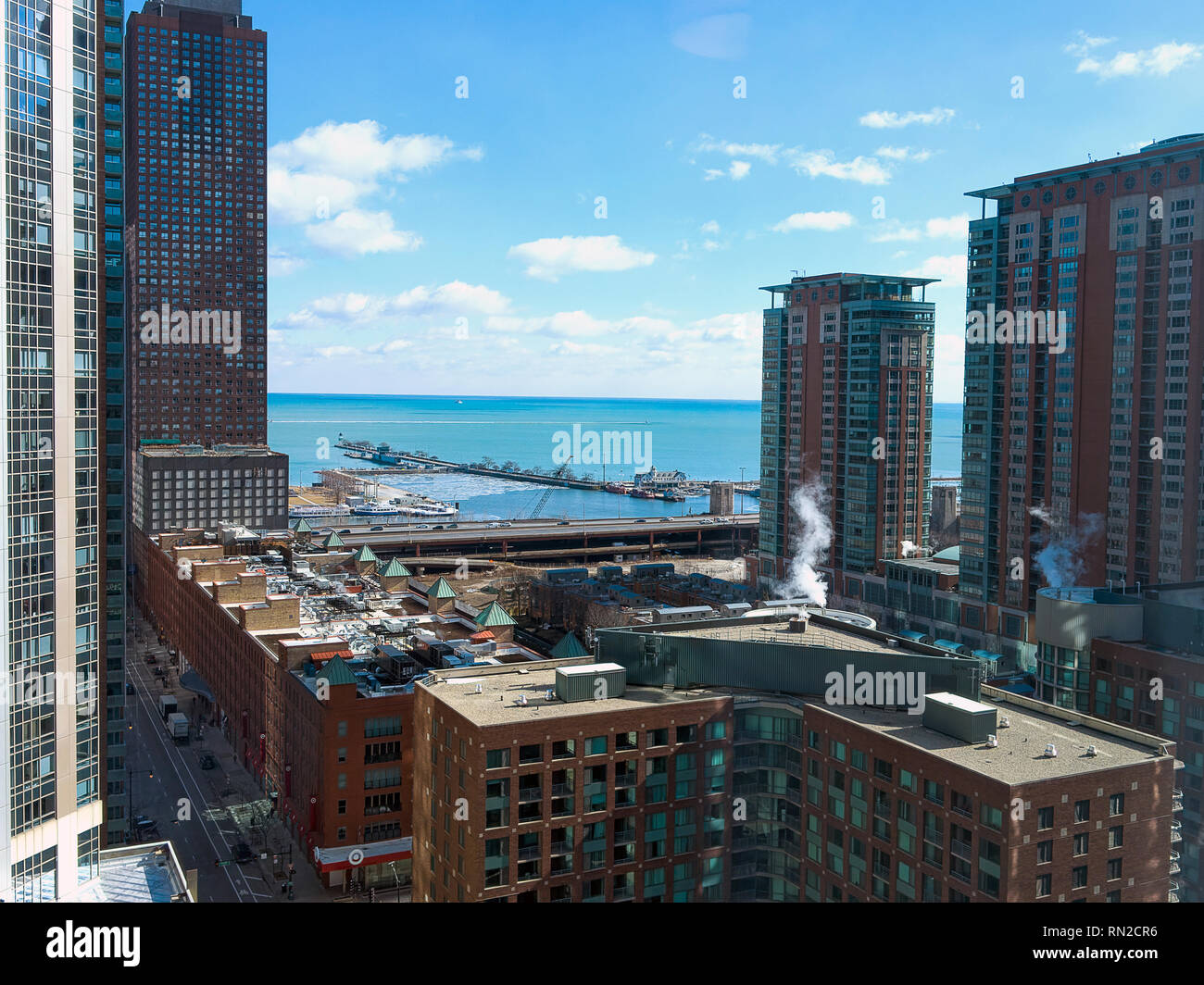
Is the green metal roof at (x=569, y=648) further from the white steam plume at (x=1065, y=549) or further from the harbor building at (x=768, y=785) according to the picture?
the white steam plume at (x=1065, y=549)

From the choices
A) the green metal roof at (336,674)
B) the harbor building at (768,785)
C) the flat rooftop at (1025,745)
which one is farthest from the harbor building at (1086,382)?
the green metal roof at (336,674)

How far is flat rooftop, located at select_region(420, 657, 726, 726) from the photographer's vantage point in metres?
26.5

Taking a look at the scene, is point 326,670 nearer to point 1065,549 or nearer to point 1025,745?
point 1025,745

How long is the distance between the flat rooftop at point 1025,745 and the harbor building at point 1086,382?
3548 centimetres

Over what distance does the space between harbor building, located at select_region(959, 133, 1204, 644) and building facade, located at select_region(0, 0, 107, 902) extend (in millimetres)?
51804

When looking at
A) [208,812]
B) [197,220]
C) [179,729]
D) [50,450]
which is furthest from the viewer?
[197,220]

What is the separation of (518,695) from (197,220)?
111m

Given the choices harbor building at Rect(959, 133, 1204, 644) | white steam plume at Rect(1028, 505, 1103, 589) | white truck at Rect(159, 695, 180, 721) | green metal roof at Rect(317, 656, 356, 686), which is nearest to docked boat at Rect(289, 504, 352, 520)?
white truck at Rect(159, 695, 180, 721)

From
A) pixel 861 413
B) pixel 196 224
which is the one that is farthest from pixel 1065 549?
pixel 196 224

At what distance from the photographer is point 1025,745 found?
79.4 ft

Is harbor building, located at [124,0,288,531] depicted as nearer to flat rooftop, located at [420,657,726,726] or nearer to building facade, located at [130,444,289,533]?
building facade, located at [130,444,289,533]

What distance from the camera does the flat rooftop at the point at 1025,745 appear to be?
22484mm
